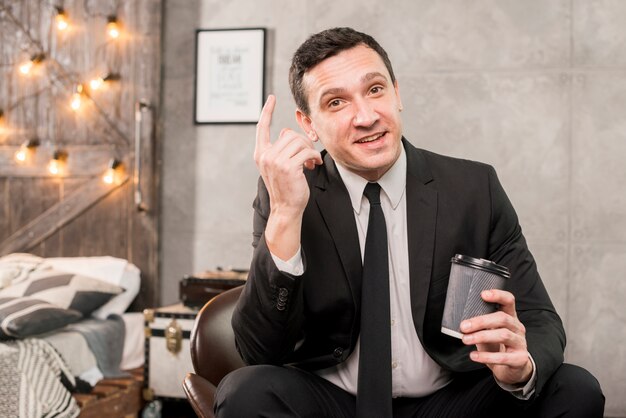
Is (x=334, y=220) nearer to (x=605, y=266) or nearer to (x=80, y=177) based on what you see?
(x=605, y=266)

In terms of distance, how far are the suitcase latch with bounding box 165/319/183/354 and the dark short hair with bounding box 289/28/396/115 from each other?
1689mm

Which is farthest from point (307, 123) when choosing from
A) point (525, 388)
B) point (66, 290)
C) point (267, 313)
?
point (66, 290)

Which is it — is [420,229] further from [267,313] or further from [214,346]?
[214,346]

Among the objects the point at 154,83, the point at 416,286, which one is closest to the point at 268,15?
the point at 154,83

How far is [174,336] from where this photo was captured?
10.3ft

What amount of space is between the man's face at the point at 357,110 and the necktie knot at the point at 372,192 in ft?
0.14

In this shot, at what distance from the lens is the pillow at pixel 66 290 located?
3221mm

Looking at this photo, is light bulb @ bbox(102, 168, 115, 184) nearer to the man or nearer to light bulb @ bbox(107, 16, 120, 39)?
light bulb @ bbox(107, 16, 120, 39)

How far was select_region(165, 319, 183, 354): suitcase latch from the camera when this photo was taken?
315 centimetres

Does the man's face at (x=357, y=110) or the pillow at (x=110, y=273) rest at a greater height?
the man's face at (x=357, y=110)

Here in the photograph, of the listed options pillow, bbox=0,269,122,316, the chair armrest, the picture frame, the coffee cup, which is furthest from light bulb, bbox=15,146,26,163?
the coffee cup

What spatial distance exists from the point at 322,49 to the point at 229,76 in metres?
2.06

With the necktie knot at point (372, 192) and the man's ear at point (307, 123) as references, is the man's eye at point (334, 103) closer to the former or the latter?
the man's ear at point (307, 123)

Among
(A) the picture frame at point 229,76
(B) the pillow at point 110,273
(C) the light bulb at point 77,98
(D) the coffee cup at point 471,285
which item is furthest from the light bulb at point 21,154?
(D) the coffee cup at point 471,285
